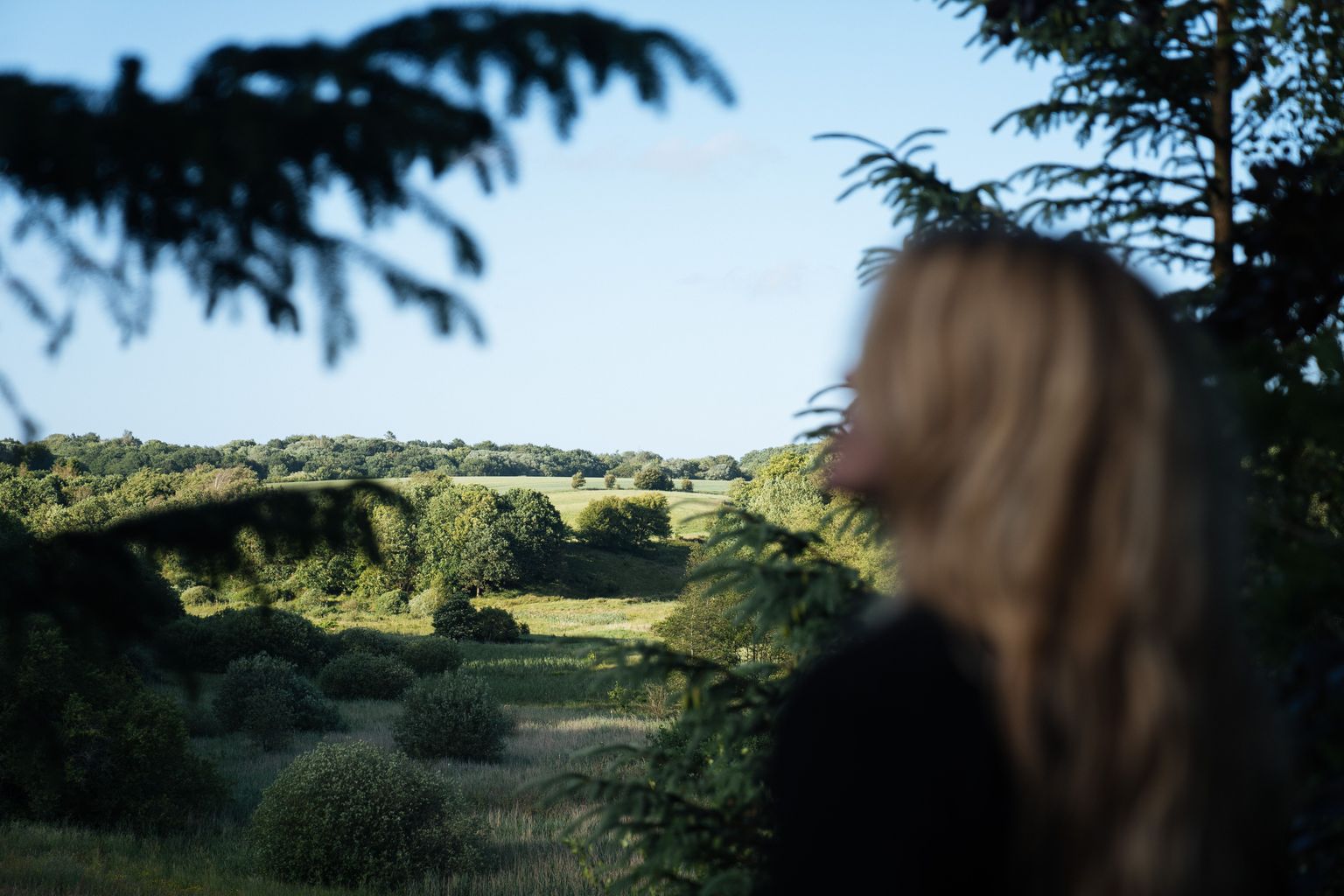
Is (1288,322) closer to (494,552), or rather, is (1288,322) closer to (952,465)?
(952,465)

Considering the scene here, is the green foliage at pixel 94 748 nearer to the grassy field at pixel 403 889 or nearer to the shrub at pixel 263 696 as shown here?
the grassy field at pixel 403 889

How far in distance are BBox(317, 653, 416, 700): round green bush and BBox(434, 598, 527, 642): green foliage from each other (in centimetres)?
1398

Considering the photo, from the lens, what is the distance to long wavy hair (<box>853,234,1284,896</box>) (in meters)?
1.04

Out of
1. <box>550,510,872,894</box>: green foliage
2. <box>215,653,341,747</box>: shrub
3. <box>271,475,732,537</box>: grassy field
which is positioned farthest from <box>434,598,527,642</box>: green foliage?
<box>550,510,872,894</box>: green foliage

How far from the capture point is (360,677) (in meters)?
28.6

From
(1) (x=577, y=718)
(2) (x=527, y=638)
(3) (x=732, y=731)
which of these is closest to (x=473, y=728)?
(1) (x=577, y=718)

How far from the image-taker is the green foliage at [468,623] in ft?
142

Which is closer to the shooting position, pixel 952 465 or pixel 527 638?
pixel 952 465

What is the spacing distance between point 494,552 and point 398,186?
6256 cm

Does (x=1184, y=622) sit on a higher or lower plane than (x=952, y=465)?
lower

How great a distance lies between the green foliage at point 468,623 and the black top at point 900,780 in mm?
43826

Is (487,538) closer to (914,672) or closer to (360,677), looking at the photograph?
(360,677)

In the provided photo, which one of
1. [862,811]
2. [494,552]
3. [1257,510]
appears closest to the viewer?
[862,811]

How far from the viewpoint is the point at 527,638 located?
45.3m
